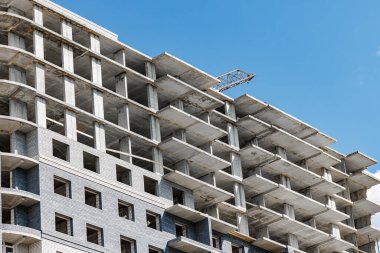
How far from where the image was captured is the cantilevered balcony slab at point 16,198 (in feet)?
299

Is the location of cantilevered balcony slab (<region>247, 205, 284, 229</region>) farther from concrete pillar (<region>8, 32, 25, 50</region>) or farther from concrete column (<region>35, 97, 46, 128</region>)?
concrete pillar (<region>8, 32, 25, 50</region>)

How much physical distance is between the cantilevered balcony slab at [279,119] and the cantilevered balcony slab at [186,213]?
51.7ft

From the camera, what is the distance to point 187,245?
102 meters

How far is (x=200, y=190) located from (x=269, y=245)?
367 inches

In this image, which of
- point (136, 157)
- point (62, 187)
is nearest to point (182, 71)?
point (136, 157)

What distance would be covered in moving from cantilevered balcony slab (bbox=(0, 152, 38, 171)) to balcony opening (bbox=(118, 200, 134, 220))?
927 centimetres

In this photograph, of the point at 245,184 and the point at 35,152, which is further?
the point at 245,184

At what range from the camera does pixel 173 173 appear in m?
105

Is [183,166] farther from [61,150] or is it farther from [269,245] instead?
[61,150]

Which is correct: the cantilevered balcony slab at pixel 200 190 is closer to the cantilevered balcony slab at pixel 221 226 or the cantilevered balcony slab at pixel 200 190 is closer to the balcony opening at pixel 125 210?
the cantilevered balcony slab at pixel 221 226

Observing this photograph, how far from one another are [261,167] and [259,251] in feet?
28.7

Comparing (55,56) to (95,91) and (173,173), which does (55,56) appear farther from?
(173,173)

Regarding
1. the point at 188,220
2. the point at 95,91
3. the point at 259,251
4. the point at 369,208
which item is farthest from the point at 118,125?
the point at 369,208

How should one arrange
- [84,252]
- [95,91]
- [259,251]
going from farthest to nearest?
[259,251] < [95,91] < [84,252]
